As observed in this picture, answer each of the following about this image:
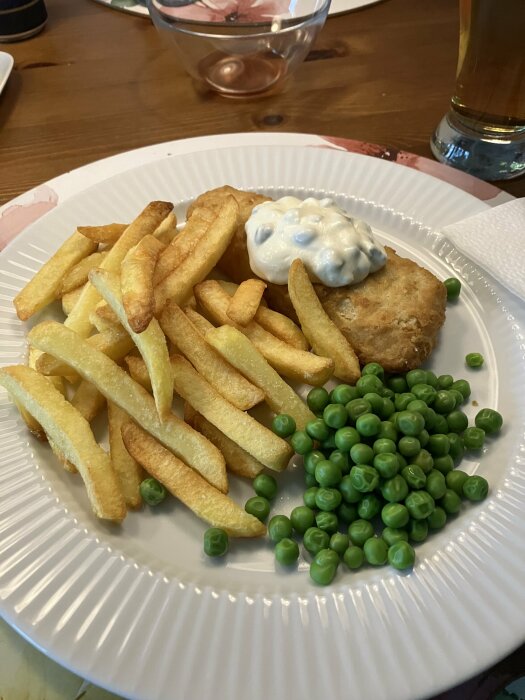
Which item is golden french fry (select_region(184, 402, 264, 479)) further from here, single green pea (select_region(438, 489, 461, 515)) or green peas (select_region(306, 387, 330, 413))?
single green pea (select_region(438, 489, 461, 515))

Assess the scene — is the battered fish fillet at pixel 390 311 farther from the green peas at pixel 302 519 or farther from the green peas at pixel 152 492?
the green peas at pixel 152 492

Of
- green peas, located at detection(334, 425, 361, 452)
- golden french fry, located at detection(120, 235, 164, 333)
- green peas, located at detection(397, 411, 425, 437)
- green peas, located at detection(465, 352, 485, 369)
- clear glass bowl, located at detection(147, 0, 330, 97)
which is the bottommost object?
green peas, located at detection(334, 425, 361, 452)

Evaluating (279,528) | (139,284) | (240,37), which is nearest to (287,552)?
(279,528)

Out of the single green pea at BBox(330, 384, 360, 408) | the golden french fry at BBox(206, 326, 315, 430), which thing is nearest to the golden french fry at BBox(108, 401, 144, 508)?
the golden french fry at BBox(206, 326, 315, 430)

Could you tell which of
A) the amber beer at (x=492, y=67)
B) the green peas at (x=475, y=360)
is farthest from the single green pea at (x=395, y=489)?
the amber beer at (x=492, y=67)

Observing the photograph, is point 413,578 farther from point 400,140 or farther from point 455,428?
point 400,140

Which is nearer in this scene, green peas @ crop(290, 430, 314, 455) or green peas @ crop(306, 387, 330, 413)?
green peas @ crop(290, 430, 314, 455)
